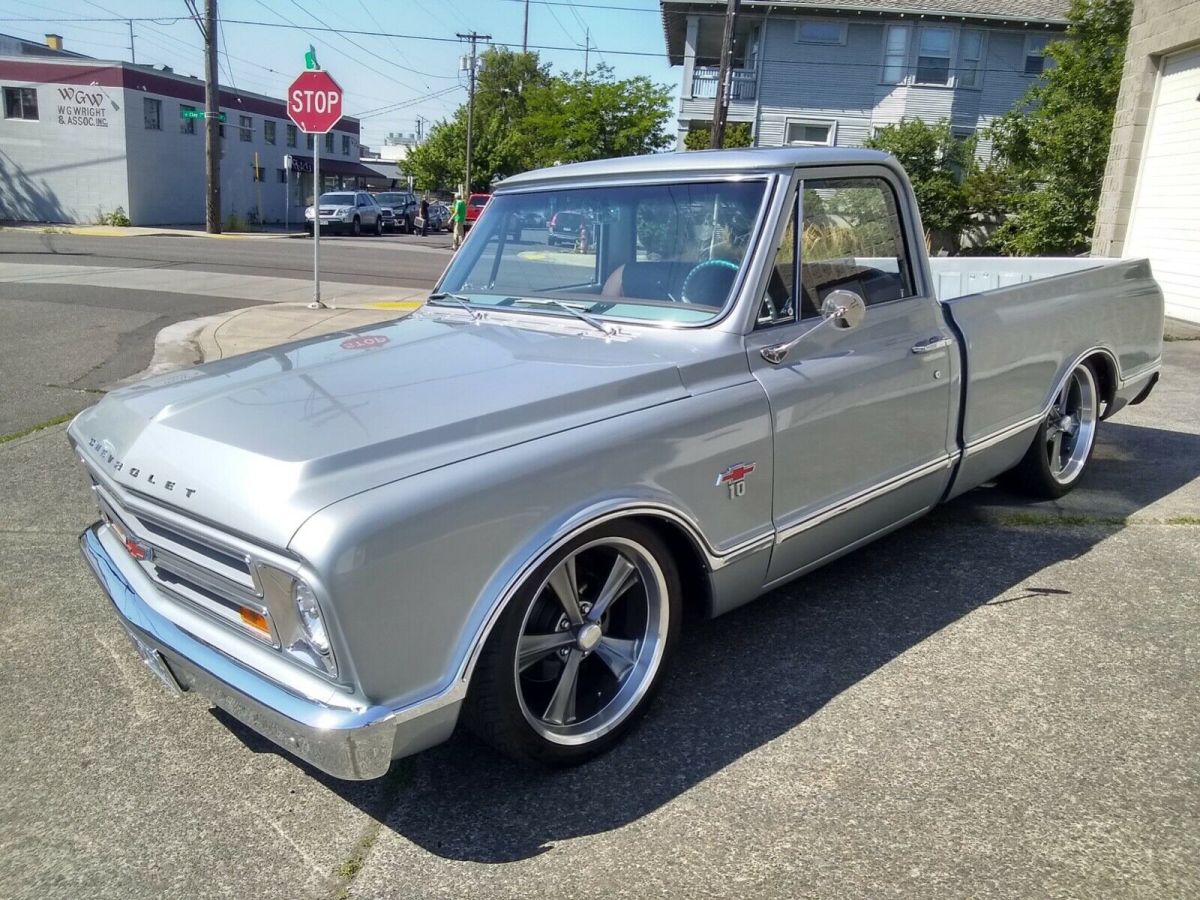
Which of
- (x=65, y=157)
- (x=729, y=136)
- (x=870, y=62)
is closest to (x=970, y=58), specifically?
(x=870, y=62)

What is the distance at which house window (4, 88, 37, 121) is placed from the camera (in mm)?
38250

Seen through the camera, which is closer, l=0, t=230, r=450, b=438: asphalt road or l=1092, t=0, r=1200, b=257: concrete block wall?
l=0, t=230, r=450, b=438: asphalt road

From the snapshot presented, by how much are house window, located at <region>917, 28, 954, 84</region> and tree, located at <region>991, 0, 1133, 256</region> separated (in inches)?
451

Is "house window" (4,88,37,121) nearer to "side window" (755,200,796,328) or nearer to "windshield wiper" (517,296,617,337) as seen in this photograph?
"windshield wiper" (517,296,617,337)

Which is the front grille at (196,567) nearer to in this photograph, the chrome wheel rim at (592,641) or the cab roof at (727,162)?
the chrome wheel rim at (592,641)

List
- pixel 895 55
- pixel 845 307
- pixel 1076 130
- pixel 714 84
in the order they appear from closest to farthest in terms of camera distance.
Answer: pixel 845 307 → pixel 1076 130 → pixel 895 55 → pixel 714 84

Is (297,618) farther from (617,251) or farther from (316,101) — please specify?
(316,101)

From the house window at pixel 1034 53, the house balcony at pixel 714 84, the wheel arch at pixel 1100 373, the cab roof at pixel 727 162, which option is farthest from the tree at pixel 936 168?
the cab roof at pixel 727 162

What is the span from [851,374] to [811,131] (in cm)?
2856

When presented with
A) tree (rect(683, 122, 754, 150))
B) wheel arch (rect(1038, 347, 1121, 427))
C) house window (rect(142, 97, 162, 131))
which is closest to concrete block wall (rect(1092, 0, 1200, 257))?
wheel arch (rect(1038, 347, 1121, 427))

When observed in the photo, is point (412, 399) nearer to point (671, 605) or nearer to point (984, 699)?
point (671, 605)

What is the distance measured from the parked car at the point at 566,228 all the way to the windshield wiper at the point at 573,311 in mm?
323

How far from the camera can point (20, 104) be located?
38438mm

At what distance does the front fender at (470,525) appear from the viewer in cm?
227
